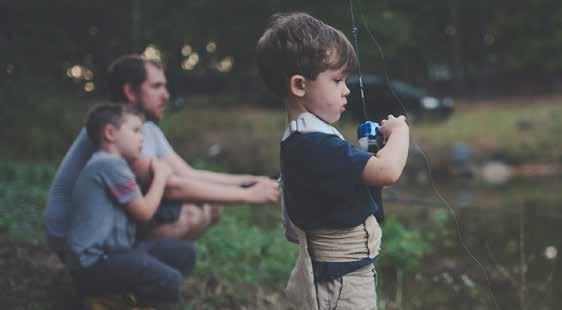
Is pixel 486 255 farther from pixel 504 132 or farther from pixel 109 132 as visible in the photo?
pixel 504 132

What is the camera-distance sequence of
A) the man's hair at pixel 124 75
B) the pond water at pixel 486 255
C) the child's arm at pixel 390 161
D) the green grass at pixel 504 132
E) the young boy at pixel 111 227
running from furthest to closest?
the green grass at pixel 504 132 < the pond water at pixel 486 255 < the man's hair at pixel 124 75 < the young boy at pixel 111 227 < the child's arm at pixel 390 161

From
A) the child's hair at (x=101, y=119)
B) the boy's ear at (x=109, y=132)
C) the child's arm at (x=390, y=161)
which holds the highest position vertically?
the child's arm at (x=390, y=161)

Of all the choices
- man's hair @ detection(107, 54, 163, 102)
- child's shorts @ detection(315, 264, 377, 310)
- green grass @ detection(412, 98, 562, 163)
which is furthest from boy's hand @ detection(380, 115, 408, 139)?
green grass @ detection(412, 98, 562, 163)

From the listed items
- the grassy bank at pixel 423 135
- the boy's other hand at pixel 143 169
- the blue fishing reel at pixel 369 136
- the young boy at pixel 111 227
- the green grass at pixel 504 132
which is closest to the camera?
the blue fishing reel at pixel 369 136

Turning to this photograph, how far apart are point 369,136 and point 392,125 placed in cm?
7

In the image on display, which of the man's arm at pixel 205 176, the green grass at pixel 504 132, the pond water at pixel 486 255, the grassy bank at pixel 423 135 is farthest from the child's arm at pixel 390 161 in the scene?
the green grass at pixel 504 132

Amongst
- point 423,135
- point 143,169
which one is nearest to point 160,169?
point 143,169

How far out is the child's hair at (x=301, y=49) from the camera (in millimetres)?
1839

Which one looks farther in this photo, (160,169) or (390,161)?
(160,169)

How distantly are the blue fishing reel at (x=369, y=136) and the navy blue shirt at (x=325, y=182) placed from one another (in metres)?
0.07

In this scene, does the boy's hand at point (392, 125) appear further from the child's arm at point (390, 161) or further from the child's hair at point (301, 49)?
the child's hair at point (301, 49)

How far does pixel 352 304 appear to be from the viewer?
1.90 m

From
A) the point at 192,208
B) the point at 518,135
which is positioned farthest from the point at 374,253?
the point at 518,135

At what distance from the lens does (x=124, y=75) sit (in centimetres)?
342
